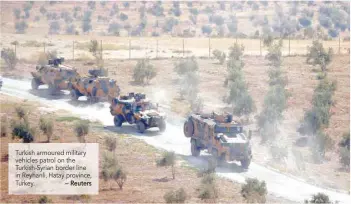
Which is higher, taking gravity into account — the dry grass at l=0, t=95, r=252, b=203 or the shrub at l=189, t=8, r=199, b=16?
the shrub at l=189, t=8, r=199, b=16

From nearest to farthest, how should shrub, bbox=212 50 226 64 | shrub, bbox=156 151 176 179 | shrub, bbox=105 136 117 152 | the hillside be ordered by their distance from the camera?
shrub, bbox=156 151 176 179 → shrub, bbox=105 136 117 152 → shrub, bbox=212 50 226 64 → the hillside

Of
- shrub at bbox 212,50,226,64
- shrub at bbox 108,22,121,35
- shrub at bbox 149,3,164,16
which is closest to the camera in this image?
shrub at bbox 212,50,226,64

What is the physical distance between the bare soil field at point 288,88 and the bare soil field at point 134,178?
5392mm

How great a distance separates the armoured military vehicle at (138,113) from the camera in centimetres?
4294

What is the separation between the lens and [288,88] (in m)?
57.7

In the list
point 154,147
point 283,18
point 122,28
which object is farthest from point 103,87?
point 283,18

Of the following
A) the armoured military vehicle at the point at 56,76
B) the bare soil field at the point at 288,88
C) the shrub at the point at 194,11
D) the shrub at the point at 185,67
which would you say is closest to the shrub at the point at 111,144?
the bare soil field at the point at 288,88

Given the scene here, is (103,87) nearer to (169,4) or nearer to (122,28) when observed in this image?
(122,28)

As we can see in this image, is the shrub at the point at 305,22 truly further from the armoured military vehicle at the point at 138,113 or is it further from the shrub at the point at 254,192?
the shrub at the point at 254,192

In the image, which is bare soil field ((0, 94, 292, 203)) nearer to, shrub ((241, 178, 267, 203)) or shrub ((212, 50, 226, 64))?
shrub ((241, 178, 267, 203))

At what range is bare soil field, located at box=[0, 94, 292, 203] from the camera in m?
30.5

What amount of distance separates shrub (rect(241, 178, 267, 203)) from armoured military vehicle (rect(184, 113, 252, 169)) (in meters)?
4.84

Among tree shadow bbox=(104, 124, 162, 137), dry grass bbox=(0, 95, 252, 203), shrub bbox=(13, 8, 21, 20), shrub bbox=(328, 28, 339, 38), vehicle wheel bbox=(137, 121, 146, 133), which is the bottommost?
dry grass bbox=(0, 95, 252, 203)

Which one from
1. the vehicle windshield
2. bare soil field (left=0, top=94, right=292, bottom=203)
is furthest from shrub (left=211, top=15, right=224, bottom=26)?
the vehicle windshield
